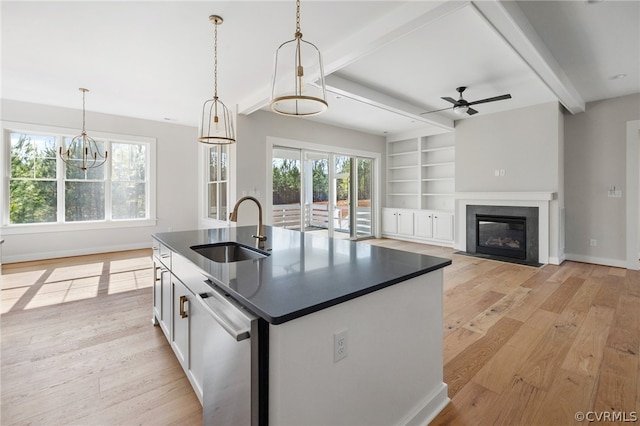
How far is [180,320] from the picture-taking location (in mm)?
1951

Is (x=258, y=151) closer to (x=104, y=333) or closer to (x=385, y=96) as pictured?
(x=385, y=96)

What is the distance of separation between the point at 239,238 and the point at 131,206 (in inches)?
197

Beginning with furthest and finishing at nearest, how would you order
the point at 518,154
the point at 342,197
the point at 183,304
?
the point at 342,197 → the point at 518,154 → the point at 183,304

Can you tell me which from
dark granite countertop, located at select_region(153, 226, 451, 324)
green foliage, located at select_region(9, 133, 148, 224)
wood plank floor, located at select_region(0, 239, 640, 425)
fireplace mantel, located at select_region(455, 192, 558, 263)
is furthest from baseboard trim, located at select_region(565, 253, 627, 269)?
green foliage, located at select_region(9, 133, 148, 224)

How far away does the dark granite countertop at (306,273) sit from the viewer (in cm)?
107

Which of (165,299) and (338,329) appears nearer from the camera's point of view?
(338,329)

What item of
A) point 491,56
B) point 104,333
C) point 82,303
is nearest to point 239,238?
point 104,333

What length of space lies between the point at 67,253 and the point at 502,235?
8.07 meters

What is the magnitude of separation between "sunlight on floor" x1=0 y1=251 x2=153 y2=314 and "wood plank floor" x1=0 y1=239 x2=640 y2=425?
1.3 inches

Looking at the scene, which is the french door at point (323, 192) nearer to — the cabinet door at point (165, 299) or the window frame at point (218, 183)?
the window frame at point (218, 183)

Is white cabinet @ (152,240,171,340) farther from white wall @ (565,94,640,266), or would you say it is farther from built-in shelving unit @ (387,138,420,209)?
white wall @ (565,94,640,266)

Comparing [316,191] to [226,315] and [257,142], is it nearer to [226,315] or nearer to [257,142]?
[257,142]

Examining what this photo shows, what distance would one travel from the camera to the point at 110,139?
5910mm

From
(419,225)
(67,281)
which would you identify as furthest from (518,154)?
(67,281)
